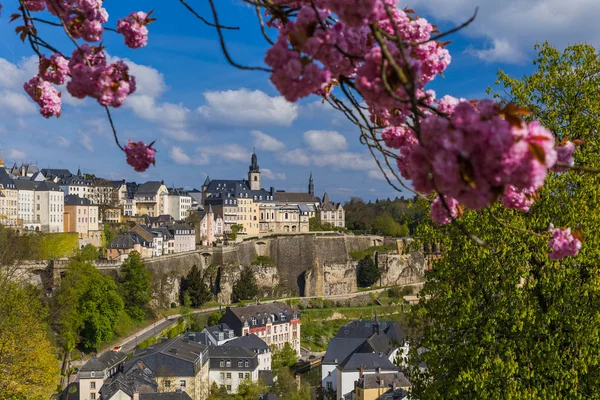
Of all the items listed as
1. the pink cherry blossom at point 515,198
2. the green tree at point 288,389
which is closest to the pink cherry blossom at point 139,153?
the pink cherry blossom at point 515,198

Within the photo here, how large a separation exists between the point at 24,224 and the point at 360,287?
3038 cm

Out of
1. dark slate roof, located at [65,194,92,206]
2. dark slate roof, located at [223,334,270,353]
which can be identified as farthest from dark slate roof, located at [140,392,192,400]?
dark slate roof, located at [65,194,92,206]

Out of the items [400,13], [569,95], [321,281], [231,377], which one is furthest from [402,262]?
[400,13]

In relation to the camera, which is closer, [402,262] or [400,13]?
[400,13]

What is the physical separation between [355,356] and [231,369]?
23.0 ft

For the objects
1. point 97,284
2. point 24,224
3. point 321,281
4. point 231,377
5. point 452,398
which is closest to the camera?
point 452,398

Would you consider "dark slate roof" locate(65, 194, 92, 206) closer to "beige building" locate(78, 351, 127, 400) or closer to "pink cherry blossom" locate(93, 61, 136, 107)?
"beige building" locate(78, 351, 127, 400)

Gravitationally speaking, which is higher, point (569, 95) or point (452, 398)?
point (569, 95)

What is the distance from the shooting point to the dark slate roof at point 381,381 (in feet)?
103

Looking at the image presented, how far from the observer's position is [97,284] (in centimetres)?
3769

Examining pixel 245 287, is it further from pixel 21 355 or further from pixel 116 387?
pixel 21 355

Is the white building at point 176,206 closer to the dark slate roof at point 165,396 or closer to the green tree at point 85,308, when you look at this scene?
the green tree at point 85,308

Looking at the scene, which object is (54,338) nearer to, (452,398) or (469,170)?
(452,398)

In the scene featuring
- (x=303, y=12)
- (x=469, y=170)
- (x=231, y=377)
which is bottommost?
(x=231, y=377)
